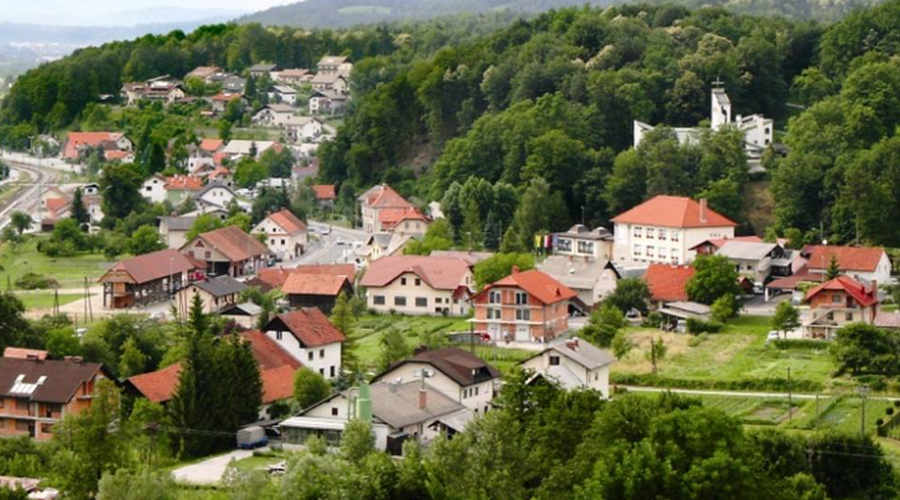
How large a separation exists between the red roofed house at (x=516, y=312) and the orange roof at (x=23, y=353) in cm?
925

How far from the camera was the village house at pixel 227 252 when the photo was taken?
149 feet

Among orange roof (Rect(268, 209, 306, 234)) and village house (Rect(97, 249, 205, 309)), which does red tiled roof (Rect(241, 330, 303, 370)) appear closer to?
village house (Rect(97, 249, 205, 309))

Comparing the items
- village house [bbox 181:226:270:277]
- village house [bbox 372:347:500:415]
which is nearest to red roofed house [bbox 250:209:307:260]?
village house [bbox 181:226:270:277]

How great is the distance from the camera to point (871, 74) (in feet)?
161

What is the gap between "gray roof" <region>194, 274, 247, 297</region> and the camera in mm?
39875

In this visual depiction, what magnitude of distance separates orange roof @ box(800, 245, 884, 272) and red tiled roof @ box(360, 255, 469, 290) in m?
7.58

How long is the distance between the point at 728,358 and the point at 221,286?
12.1 m

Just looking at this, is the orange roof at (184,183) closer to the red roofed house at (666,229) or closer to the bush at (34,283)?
the bush at (34,283)

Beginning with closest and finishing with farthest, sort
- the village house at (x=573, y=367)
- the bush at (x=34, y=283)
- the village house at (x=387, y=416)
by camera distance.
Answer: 1. the village house at (x=387, y=416)
2. the village house at (x=573, y=367)
3. the bush at (x=34, y=283)

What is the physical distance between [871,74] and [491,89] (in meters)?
13.8

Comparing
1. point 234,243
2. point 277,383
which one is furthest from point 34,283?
point 277,383

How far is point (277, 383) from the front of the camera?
3027 cm

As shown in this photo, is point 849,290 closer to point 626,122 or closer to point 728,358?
point 728,358

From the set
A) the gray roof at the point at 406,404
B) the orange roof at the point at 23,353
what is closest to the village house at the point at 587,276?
the gray roof at the point at 406,404
